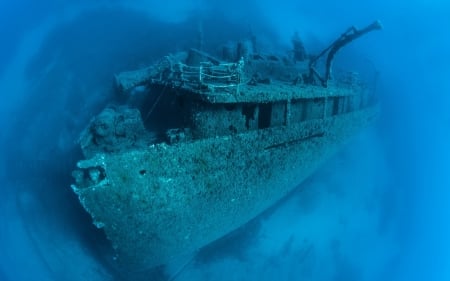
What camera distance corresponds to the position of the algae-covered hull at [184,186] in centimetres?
424

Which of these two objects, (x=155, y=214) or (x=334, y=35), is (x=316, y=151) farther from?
(x=334, y=35)

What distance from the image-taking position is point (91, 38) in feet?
40.4

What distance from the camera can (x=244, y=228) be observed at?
977 cm

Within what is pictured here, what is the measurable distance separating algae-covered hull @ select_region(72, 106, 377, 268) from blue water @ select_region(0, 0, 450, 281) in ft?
9.33

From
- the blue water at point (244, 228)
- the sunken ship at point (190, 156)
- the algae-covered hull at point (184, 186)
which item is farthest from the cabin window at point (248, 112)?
the blue water at point (244, 228)

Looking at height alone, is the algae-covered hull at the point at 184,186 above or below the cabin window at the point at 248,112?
below

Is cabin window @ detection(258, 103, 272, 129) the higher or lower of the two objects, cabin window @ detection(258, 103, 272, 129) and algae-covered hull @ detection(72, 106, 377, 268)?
the higher

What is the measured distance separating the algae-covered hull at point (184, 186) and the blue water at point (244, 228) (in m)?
2.85

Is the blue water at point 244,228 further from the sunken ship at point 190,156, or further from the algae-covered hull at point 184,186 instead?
the sunken ship at point 190,156

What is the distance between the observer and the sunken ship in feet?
14.4

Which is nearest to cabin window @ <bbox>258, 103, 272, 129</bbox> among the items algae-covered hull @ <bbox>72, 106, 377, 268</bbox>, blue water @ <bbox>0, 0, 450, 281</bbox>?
algae-covered hull @ <bbox>72, 106, 377, 268</bbox>

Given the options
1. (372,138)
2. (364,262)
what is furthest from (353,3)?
(364,262)

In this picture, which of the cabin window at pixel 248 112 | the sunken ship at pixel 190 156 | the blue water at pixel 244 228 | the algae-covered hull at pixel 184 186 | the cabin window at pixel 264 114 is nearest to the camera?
the algae-covered hull at pixel 184 186

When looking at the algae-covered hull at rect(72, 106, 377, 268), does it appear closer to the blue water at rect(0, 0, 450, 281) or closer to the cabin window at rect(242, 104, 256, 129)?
the cabin window at rect(242, 104, 256, 129)
